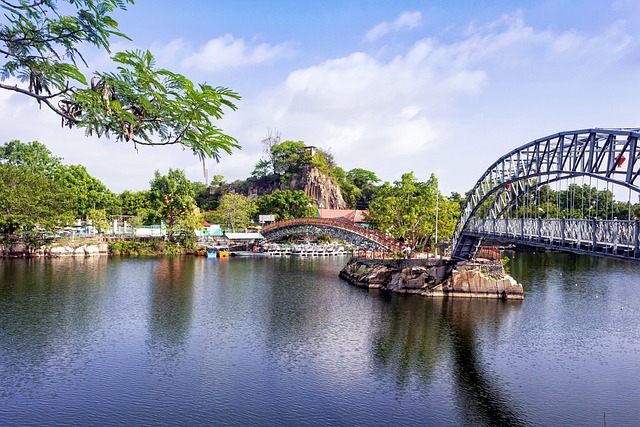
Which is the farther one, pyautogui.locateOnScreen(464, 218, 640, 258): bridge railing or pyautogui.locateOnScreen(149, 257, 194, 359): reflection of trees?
pyautogui.locateOnScreen(149, 257, 194, 359): reflection of trees

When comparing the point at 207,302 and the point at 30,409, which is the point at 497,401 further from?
the point at 207,302

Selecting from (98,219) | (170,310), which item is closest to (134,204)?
(98,219)

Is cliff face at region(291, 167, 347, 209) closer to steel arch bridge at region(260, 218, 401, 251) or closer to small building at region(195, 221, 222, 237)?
small building at region(195, 221, 222, 237)

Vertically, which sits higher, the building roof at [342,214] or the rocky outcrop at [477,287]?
the building roof at [342,214]

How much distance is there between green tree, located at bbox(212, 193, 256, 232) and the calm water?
5855 cm

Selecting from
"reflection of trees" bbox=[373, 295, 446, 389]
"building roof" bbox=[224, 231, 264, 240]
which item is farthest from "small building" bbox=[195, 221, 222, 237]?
"reflection of trees" bbox=[373, 295, 446, 389]

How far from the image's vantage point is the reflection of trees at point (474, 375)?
2634cm

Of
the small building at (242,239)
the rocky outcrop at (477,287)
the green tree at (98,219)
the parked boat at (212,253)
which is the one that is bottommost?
the rocky outcrop at (477,287)

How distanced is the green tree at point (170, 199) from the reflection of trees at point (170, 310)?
1277 inches

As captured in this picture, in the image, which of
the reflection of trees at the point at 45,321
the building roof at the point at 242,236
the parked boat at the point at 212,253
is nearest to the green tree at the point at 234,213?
the building roof at the point at 242,236

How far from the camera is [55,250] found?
9088 centimetres

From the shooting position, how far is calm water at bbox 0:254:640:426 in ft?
85.3

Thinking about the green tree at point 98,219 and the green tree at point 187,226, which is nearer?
the green tree at point 98,219

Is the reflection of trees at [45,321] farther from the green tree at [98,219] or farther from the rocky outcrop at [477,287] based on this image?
the rocky outcrop at [477,287]
